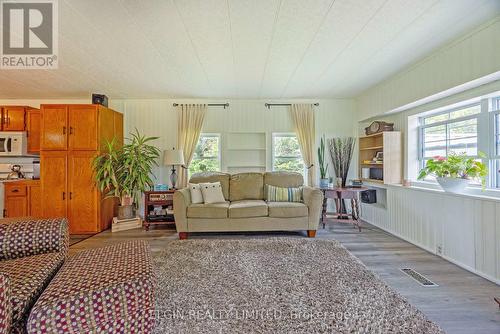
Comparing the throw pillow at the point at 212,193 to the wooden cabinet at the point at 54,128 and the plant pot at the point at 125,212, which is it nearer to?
the plant pot at the point at 125,212

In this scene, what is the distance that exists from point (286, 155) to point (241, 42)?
2.78m

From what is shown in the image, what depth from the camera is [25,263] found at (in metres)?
1.59

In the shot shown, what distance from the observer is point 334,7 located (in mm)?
2064

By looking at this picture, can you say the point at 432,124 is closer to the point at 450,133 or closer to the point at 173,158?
the point at 450,133

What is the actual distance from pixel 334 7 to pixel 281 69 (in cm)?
137

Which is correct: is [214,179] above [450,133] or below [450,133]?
below

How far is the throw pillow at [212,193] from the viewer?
153 inches

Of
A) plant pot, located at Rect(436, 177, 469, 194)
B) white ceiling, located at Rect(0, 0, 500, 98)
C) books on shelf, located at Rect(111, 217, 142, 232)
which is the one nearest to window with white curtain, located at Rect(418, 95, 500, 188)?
plant pot, located at Rect(436, 177, 469, 194)

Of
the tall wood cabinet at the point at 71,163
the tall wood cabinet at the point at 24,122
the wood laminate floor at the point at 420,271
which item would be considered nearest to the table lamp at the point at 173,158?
the tall wood cabinet at the point at 71,163

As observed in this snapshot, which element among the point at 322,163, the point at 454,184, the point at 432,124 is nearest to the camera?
the point at 454,184

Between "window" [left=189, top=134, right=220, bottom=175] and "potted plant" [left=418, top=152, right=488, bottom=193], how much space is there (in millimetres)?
A: 3582

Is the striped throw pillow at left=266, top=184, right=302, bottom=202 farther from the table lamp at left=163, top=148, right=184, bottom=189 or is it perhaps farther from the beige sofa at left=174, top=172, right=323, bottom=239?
the table lamp at left=163, top=148, right=184, bottom=189

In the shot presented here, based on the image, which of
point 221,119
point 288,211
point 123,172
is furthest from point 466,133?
point 123,172

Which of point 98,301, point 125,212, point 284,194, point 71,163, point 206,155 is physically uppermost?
point 206,155
